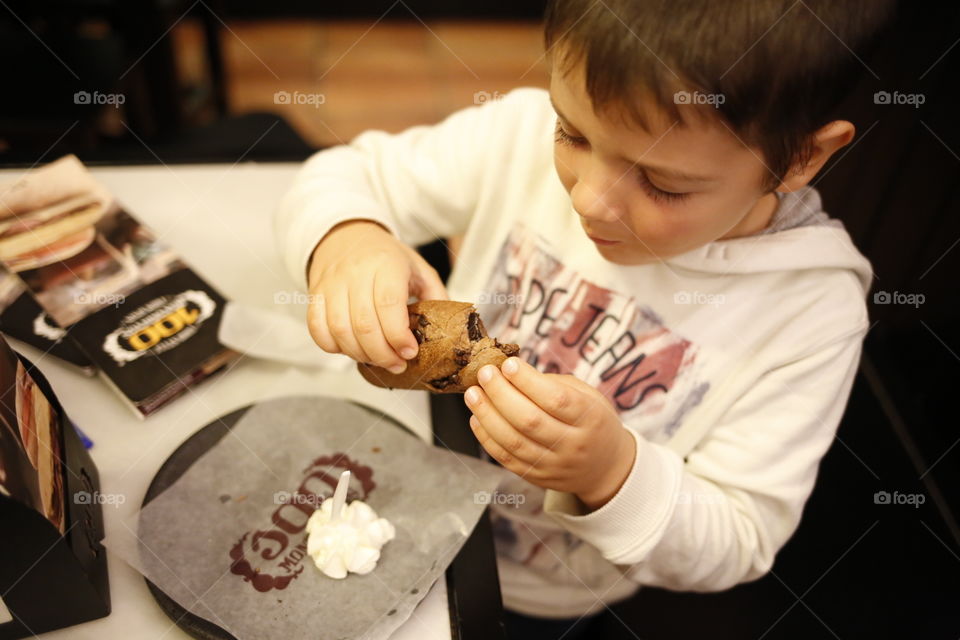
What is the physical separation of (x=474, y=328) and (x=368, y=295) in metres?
0.13

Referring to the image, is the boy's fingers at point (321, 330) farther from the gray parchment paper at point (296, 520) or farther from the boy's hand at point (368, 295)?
the gray parchment paper at point (296, 520)

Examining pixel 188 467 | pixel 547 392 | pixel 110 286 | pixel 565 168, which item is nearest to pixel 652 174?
pixel 565 168

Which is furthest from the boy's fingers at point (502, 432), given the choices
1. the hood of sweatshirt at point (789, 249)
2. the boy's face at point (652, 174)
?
the hood of sweatshirt at point (789, 249)

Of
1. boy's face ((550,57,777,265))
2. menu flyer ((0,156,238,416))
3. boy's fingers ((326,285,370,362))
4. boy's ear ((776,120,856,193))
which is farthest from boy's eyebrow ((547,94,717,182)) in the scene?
menu flyer ((0,156,238,416))

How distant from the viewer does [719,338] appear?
98 centimetres

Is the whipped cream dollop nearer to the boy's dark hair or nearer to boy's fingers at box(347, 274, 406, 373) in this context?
boy's fingers at box(347, 274, 406, 373)

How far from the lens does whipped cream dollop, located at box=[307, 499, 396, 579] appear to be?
0.78 meters

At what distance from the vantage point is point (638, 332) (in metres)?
1.01

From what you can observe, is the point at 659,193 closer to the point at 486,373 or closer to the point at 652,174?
the point at 652,174

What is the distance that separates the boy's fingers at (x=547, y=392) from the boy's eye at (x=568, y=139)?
24cm

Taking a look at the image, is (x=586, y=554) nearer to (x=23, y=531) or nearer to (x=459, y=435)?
(x=459, y=435)

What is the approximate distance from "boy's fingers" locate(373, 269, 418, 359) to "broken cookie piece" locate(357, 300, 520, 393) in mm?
14

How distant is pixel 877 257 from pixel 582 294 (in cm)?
53

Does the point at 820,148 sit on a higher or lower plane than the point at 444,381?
higher
